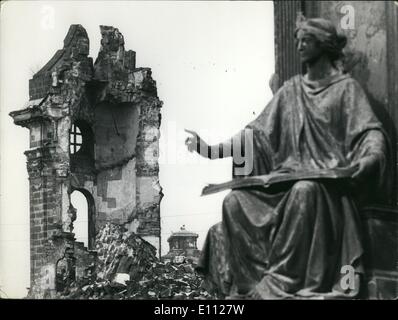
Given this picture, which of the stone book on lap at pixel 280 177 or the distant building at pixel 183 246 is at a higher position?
the stone book on lap at pixel 280 177

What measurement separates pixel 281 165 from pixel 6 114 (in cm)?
1200

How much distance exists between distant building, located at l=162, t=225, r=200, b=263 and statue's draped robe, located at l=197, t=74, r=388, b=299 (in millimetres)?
9614

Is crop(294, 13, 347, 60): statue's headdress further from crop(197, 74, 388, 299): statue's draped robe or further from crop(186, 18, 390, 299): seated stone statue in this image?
crop(197, 74, 388, 299): statue's draped robe

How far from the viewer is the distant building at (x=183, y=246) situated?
21438 millimetres

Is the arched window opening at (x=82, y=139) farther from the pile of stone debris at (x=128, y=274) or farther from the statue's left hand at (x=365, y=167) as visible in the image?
the statue's left hand at (x=365, y=167)

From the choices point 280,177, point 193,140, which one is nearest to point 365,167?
point 280,177

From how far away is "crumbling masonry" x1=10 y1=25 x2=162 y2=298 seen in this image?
26.0m

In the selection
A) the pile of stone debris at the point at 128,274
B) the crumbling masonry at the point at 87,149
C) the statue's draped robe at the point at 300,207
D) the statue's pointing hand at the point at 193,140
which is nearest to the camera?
the statue's draped robe at the point at 300,207

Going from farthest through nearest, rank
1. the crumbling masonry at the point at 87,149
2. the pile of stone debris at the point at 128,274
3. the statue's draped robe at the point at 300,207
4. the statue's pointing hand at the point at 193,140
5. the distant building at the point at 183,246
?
the crumbling masonry at the point at 87,149
the distant building at the point at 183,246
the pile of stone debris at the point at 128,274
the statue's pointing hand at the point at 193,140
the statue's draped robe at the point at 300,207

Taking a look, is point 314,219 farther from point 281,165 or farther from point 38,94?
point 38,94

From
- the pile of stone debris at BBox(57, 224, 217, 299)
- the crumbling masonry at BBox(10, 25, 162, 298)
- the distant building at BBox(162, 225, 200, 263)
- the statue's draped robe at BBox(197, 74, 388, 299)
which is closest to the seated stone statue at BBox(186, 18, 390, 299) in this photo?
the statue's draped robe at BBox(197, 74, 388, 299)

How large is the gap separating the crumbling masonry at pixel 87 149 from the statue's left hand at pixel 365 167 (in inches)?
579

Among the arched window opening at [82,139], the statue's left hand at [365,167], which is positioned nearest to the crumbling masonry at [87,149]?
the arched window opening at [82,139]
